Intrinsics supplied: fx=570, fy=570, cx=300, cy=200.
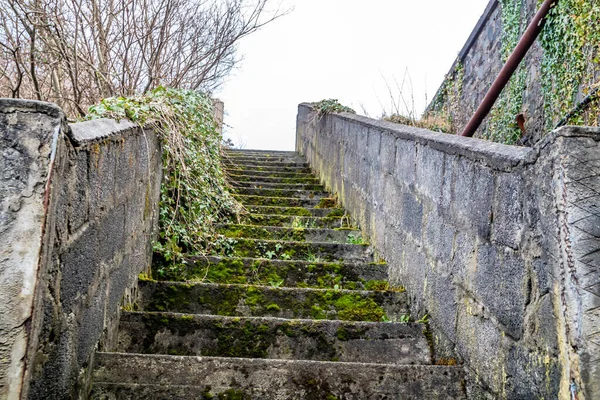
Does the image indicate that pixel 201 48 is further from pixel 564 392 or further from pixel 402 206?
pixel 564 392

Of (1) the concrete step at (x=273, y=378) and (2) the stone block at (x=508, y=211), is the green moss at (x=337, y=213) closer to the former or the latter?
(1) the concrete step at (x=273, y=378)

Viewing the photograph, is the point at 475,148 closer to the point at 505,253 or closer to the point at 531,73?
the point at 505,253

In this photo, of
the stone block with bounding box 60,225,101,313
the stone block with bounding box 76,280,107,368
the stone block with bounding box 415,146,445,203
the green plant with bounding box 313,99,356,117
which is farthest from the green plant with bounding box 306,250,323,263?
the green plant with bounding box 313,99,356,117

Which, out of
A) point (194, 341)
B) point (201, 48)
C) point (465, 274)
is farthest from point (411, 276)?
point (201, 48)

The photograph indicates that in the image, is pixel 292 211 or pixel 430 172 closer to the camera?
pixel 430 172

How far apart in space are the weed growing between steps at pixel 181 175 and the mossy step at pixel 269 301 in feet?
1.60

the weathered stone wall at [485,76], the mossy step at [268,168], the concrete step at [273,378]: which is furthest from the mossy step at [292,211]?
the concrete step at [273,378]

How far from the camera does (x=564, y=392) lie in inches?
61.7

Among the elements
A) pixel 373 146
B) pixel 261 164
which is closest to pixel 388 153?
pixel 373 146

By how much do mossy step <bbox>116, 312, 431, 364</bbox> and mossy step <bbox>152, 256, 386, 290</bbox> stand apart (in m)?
0.99

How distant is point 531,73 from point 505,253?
498 centimetres

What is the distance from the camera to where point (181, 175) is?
4.53 m

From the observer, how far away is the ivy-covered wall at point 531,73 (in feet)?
16.2

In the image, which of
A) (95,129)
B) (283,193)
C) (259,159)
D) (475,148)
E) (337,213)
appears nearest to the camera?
(95,129)
